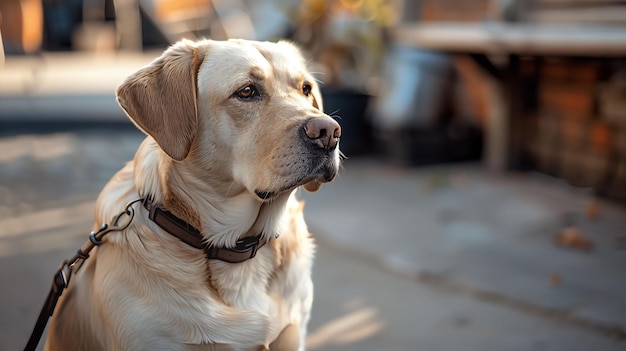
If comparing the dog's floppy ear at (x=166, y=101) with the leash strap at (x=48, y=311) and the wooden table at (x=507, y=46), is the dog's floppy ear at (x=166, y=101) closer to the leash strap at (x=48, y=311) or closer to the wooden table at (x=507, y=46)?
the leash strap at (x=48, y=311)

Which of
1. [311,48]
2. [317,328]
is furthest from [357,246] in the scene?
→ [311,48]

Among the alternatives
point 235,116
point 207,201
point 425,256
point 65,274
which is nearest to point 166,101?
point 235,116

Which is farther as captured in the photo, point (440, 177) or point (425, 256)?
point (440, 177)

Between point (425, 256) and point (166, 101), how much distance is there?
2.49 m

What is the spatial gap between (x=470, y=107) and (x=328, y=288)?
11.0 ft

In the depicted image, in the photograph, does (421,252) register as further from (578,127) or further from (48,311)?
(48,311)

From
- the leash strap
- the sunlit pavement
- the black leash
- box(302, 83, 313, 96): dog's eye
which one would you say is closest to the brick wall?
the sunlit pavement

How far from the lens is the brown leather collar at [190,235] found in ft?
7.10

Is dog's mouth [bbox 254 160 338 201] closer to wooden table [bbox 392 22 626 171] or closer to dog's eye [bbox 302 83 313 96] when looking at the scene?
dog's eye [bbox 302 83 313 96]

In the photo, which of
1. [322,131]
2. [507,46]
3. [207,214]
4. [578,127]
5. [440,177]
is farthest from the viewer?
[440,177]

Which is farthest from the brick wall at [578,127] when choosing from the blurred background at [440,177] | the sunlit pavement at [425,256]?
the sunlit pavement at [425,256]

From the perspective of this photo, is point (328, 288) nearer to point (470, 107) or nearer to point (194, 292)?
point (194, 292)

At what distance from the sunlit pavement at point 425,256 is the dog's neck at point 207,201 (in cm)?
116

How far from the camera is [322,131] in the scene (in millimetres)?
2129
